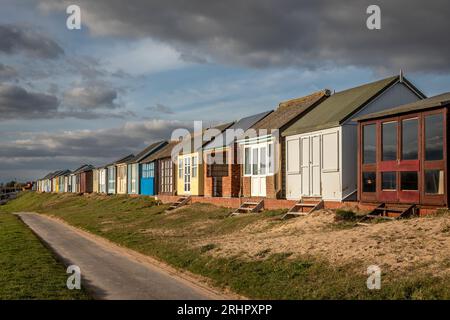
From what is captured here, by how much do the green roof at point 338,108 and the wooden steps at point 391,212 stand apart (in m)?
4.06

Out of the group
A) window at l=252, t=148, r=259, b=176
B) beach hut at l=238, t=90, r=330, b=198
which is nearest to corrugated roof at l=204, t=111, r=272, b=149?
beach hut at l=238, t=90, r=330, b=198

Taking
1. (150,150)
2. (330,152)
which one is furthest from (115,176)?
(330,152)

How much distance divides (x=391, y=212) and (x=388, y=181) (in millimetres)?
1116

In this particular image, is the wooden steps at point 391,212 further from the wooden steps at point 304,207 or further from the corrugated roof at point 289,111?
the corrugated roof at point 289,111

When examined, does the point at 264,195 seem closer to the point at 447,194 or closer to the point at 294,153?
the point at 294,153

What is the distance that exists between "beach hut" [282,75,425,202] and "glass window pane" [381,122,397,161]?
257 centimetres

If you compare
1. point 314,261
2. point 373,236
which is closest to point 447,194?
point 373,236

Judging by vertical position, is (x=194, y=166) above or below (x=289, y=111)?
below

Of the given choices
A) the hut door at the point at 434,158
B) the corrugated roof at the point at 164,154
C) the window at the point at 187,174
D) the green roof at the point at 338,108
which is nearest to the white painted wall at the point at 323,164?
the green roof at the point at 338,108

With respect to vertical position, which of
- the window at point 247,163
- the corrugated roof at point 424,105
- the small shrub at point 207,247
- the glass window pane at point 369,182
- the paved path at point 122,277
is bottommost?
the paved path at point 122,277

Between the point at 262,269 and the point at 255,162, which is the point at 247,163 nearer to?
the point at 255,162

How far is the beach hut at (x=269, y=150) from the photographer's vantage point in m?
25.0

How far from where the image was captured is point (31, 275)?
43.9 ft

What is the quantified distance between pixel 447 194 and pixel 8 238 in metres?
18.4
